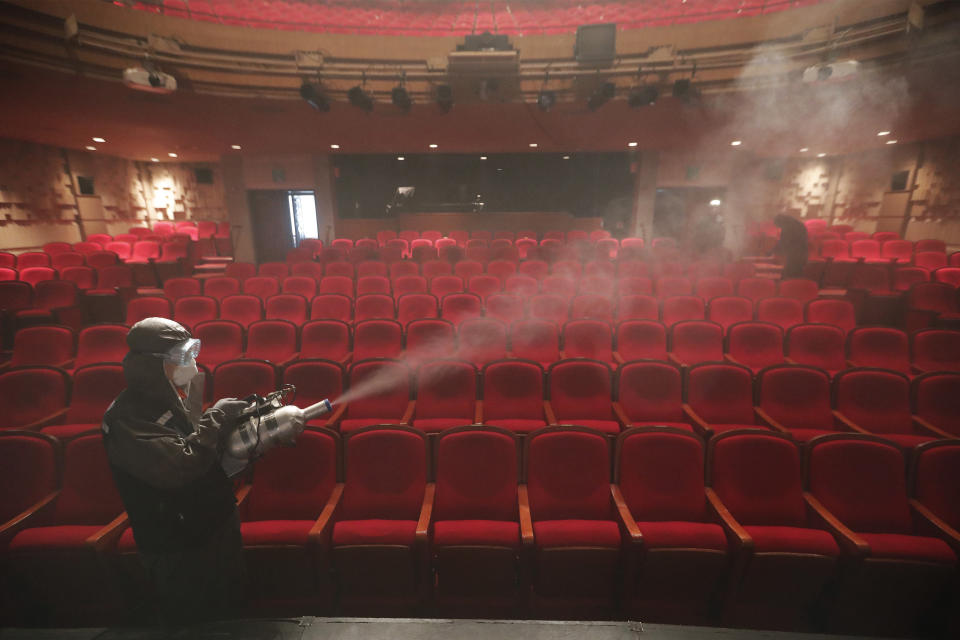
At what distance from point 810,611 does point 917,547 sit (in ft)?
1.78

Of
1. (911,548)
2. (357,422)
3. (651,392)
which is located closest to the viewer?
(911,548)

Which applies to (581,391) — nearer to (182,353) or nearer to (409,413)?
(409,413)

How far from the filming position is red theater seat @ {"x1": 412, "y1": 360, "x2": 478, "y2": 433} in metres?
2.99

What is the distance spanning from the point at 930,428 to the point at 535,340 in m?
2.87

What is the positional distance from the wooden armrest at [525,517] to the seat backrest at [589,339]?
1939mm

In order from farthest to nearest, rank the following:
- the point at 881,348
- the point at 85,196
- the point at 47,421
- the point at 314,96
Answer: the point at 85,196 → the point at 314,96 → the point at 881,348 → the point at 47,421

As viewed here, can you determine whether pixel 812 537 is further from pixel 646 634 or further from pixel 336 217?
pixel 336 217

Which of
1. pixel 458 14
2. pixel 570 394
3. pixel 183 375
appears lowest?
pixel 570 394

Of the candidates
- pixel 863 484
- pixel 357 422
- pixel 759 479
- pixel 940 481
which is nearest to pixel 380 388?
pixel 357 422

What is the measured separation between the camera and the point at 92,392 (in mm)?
2908

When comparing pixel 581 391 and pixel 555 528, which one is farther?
pixel 581 391

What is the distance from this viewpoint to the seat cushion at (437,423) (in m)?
2.72

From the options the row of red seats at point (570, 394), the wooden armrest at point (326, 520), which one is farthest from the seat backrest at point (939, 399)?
the wooden armrest at point (326, 520)

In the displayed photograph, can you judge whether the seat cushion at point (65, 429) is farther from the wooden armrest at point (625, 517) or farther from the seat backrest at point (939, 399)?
the seat backrest at point (939, 399)
